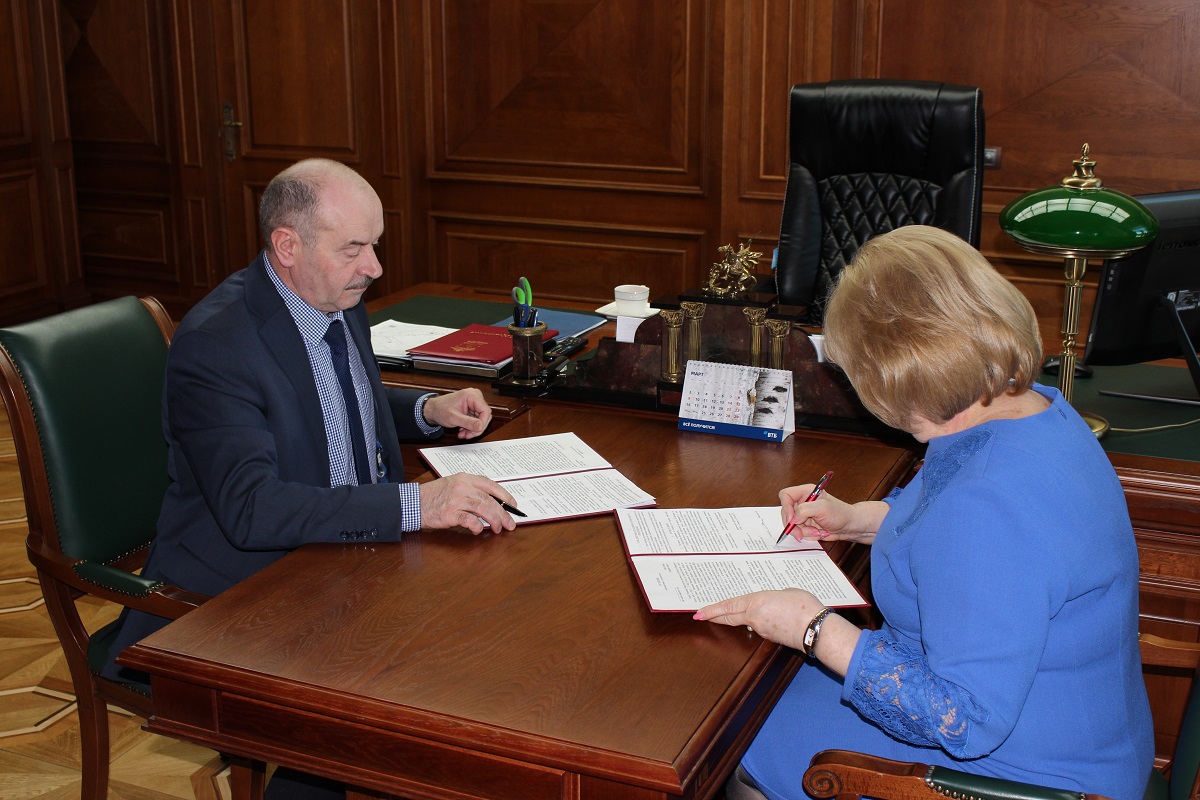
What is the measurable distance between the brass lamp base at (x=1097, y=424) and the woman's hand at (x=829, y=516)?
2.63 ft

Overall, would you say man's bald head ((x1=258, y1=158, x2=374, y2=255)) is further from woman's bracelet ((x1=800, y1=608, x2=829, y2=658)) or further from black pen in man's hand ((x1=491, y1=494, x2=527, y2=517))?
woman's bracelet ((x1=800, y1=608, x2=829, y2=658))

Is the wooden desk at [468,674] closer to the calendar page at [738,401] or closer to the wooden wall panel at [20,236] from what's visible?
the calendar page at [738,401]

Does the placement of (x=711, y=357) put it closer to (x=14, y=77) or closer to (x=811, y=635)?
(x=811, y=635)

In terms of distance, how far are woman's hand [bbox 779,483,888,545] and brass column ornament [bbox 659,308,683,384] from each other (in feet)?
2.14

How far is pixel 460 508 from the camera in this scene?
185cm

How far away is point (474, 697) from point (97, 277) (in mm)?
6319

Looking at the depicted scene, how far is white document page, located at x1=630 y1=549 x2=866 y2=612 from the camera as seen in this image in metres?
1.63

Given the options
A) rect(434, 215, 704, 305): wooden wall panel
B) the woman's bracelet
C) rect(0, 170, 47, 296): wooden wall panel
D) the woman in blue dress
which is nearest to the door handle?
rect(0, 170, 47, 296): wooden wall panel

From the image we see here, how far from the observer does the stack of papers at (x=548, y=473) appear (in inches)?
77.7

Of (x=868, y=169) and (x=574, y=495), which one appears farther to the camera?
(x=868, y=169)

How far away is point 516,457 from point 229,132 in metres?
4.58

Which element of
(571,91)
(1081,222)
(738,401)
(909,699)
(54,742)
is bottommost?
(54,742)

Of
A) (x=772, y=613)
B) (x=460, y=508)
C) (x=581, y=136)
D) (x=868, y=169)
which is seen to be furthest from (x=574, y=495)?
(x=581, y=136)


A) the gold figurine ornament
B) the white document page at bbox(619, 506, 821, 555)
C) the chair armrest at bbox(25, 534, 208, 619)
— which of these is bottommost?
the chair armrest at bbox(25, 534, 208, 619)
